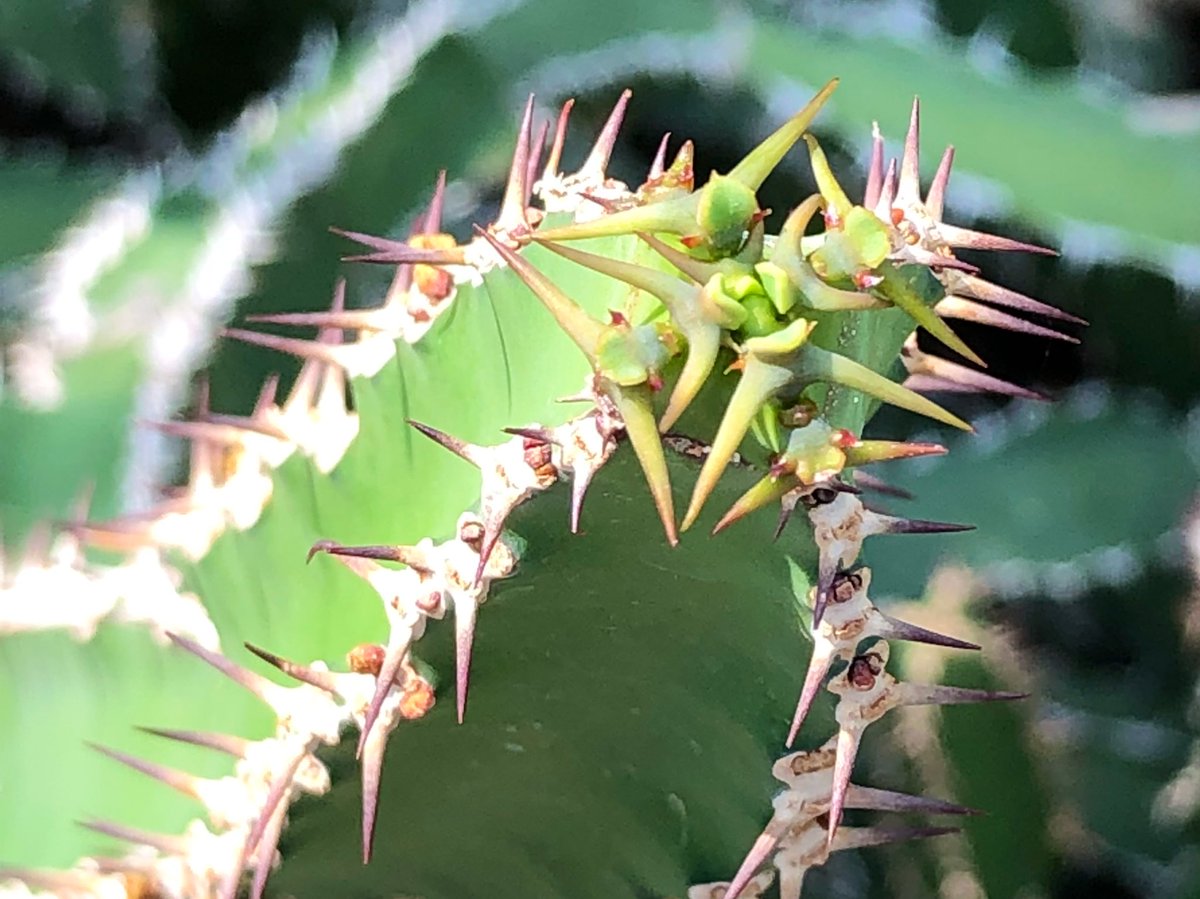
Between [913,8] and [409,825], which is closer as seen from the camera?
[409,825]

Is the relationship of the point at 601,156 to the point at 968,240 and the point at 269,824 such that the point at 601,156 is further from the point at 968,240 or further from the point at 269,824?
the point at 269,824

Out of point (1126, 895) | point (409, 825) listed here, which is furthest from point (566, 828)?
point (1126, 895)

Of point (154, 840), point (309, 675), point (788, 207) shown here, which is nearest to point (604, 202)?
point (309, 675)

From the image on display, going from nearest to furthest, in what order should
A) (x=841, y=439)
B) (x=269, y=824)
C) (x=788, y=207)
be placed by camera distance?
(x=841, y=439)
(x=269, y=824)
(x=788, y=207)

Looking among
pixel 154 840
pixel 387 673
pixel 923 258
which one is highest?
pixel 923 258

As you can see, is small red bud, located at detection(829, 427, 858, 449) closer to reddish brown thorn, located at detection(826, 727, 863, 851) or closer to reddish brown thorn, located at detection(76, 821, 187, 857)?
reddish brown thorn, located at detection(826, 727, 863, 851)

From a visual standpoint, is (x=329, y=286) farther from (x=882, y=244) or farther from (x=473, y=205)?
(x=882, y=244)
